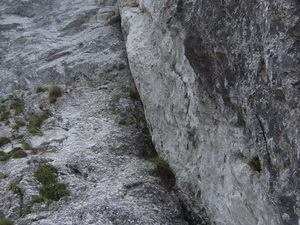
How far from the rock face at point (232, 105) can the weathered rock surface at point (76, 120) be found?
244cm

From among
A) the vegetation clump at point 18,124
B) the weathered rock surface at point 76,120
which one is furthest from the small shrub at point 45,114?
the vegetation clump at point 18,124

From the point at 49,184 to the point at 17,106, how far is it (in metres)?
11.6

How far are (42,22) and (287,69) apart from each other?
33671 millimetres

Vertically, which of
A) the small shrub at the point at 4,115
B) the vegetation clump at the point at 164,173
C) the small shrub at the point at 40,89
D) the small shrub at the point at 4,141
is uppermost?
the small shrub at the point at 40,89

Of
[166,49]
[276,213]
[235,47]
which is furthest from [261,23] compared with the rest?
[166,49]

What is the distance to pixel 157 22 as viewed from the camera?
20688 millimetres

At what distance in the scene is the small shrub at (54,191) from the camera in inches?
763

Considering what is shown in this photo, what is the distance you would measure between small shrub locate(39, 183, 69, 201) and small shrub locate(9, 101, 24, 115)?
10.8m

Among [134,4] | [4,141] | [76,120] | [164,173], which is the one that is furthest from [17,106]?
[164,173]

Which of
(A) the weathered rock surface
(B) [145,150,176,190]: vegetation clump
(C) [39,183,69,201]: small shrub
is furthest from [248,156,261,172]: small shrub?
(C) [39,183,69,201]: small shrub

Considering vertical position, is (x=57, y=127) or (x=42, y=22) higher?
(x=42, y=22)

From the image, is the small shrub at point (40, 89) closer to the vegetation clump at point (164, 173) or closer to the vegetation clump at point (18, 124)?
the vegetation clump at point (18, 124)

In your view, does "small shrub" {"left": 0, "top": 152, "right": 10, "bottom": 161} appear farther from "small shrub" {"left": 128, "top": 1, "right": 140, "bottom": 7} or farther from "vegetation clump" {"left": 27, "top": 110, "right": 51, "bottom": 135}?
"small shrub" {"left": 128, "top": 1, "right": 140, "bottom": 7}

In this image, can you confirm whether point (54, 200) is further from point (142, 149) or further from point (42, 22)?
point (42, 22)
